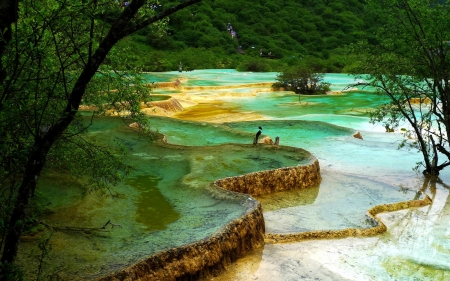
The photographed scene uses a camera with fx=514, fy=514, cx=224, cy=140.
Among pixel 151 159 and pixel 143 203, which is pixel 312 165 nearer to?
pixel 151 159

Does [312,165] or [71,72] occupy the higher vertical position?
[71,72]

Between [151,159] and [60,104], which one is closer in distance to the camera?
[60,104]

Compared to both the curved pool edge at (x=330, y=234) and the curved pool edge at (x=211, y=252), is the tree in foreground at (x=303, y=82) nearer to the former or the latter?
the curved pool edge at (x=330, y=234)

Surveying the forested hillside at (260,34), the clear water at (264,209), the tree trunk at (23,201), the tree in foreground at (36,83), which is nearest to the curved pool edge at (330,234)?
the clear water at (264,209)

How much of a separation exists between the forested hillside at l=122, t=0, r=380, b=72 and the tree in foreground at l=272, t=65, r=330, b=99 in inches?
484

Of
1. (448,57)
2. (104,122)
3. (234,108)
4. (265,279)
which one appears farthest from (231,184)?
(234,108)

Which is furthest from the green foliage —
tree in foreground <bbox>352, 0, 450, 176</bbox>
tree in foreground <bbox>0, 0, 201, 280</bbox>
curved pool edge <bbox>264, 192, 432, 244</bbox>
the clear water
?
tree in foreground <bbox>0, 0, 201, 280</bbox>

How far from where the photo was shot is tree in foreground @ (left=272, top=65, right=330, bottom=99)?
109 ft

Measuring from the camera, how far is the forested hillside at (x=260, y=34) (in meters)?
51.2

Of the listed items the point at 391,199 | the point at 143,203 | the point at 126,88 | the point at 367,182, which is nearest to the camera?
the point at 126,88

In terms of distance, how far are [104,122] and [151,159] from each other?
579 centimetres

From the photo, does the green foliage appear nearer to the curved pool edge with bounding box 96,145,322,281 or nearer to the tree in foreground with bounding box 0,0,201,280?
the curved pool edge with bounding box 96,145,322,281

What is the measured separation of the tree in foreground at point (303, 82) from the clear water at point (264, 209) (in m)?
16.4

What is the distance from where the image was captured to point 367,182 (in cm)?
1233
